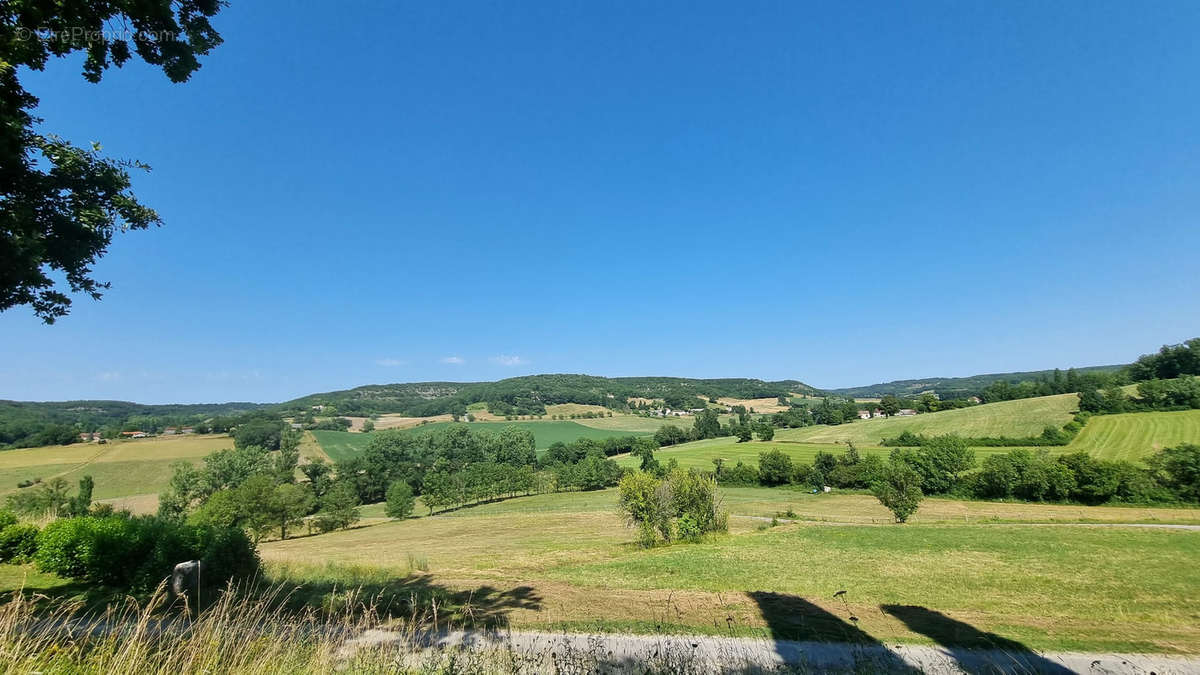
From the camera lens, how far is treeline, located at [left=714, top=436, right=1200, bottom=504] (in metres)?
43.7

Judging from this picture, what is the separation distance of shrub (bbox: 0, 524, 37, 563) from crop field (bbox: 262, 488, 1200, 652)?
6910 mm

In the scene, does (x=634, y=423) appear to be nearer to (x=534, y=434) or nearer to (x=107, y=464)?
(x=534, y=434)

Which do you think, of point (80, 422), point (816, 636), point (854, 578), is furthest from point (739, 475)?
point (80, 422)

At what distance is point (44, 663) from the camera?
3480mm

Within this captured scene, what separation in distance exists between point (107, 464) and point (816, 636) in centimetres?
9647

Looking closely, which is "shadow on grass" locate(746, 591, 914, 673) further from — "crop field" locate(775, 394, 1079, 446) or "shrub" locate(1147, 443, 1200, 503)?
"crop field" locate(775, 394, 1079, 446)

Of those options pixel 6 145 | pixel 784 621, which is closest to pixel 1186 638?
pixel 784 621

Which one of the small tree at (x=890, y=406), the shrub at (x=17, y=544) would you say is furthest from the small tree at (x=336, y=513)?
the small tree at (x=890, y=406)

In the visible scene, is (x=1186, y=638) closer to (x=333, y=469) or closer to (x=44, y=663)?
(x=44, y=663)

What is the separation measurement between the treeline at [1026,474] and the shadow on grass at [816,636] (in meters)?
34.2

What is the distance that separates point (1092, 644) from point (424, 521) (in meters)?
61.7

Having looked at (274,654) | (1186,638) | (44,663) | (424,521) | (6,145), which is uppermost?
(6,145)

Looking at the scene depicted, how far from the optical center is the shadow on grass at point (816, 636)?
841 cm

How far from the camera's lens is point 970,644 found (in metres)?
10.1
